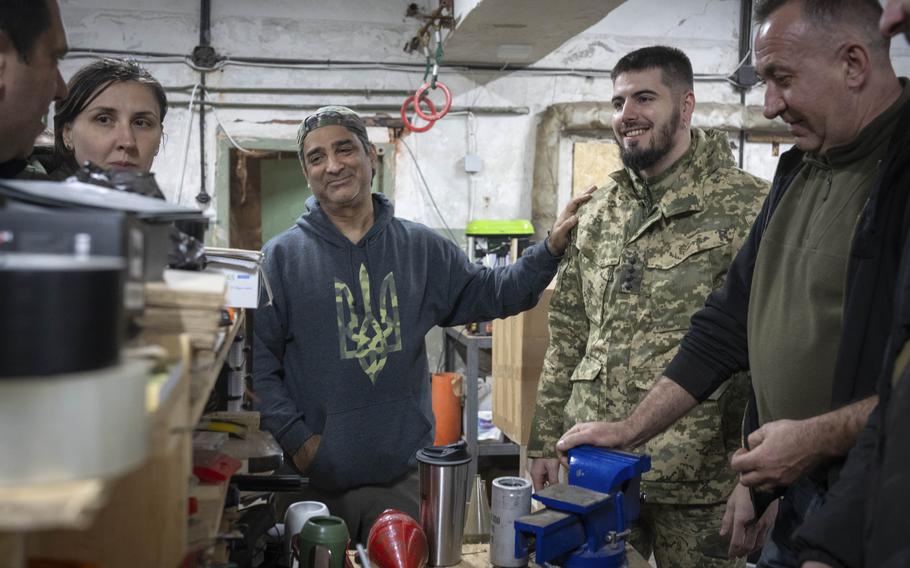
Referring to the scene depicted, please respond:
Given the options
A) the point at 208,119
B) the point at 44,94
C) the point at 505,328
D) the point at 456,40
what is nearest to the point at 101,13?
the point at 208,119

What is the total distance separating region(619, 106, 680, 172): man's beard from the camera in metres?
2.38

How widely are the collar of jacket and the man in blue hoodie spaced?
7.3 inches

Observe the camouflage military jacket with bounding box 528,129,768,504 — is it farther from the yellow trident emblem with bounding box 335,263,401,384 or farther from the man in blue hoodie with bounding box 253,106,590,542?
the yellow trident emblem with bounding box 335,263,401,384

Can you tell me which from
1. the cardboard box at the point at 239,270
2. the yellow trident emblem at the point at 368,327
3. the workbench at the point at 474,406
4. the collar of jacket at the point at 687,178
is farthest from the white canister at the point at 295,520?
the workbench at the point at 474,406

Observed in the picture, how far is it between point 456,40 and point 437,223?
130 cm

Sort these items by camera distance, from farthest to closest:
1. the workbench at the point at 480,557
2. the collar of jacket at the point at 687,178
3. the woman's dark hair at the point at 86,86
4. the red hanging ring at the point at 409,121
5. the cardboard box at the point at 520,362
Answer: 1. the red hanging ring at the point at 409,121
2. the cardboard box at the point at 520,362
3. the collar of jacket at the point at 687,178
4. the woman's dark hair at the point at 86,86
5. the workbench at the point at 480,557

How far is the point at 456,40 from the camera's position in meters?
4.63

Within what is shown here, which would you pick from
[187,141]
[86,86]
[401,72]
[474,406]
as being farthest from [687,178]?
[187,141]

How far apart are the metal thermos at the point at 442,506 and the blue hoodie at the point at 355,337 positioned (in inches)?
→ 29.3

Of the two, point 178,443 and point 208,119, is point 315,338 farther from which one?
point 208,119

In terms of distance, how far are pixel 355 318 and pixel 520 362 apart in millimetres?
1316

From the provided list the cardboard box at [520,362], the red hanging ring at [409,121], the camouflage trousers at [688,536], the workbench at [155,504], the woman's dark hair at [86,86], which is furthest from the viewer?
the red hanging ring at [409,121]

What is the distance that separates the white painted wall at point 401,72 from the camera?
4988 mm

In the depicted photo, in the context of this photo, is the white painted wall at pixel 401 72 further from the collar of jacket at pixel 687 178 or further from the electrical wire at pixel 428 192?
the collar of jacket at pixel 687 178
